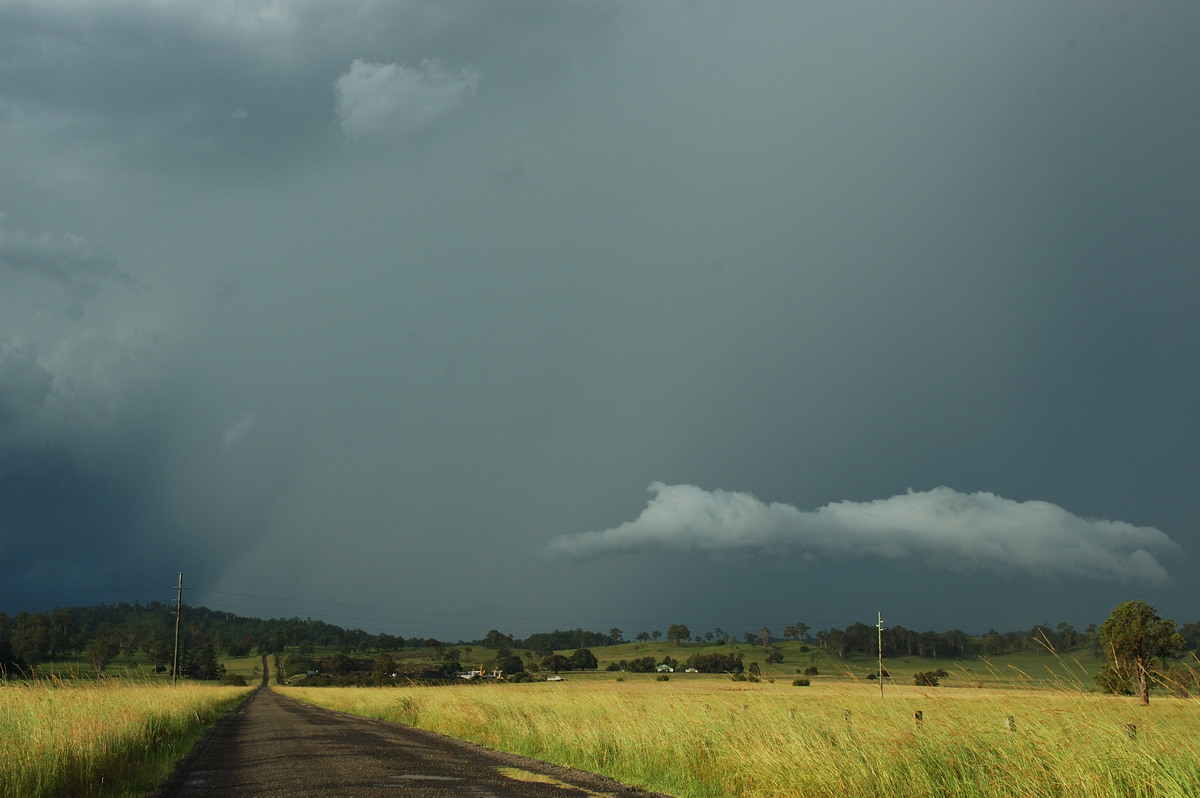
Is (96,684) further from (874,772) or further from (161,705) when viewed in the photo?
(874,772)

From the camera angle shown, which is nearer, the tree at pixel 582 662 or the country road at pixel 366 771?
the country road at pixel 366 771

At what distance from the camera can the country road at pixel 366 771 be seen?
16.7 metres

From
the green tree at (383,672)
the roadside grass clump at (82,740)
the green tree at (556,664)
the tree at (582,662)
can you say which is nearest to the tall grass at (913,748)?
the roadside grass clump at (82,740)

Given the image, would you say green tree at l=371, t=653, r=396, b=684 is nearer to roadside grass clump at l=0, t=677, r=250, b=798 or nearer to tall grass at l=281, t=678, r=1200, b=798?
roadside grass clump at l=0, t=677, r=250, b=798

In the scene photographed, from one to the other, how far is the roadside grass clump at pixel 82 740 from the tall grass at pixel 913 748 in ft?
38.9

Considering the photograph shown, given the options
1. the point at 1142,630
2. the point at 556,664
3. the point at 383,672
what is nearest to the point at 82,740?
the point at 1142,630

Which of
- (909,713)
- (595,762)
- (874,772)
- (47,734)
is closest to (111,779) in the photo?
(47,734)

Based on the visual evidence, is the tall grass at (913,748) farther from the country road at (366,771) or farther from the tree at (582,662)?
the tree at (582,662)

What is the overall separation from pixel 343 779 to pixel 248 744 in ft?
46.7

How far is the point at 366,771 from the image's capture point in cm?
1980

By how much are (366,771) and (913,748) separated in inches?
538

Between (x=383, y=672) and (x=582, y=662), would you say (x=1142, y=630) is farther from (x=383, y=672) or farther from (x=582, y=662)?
(x=582, y=662)

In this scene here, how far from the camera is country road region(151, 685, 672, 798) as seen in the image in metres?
16.7

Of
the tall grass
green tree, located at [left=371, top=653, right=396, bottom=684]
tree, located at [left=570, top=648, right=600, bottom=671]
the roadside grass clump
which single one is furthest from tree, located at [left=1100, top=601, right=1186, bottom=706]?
tree, located at [left=570, top=648, right=600, bottom=671]
